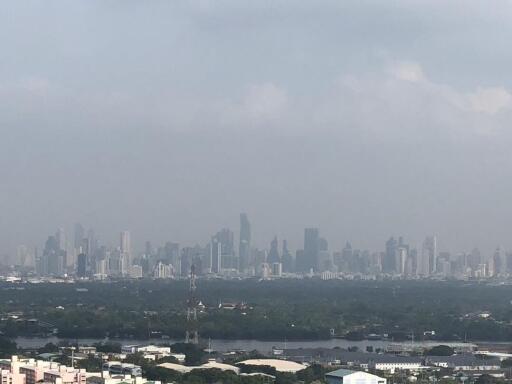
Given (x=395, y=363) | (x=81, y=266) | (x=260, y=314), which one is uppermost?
(x=81, y=266)

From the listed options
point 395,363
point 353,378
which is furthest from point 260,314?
point 353,378

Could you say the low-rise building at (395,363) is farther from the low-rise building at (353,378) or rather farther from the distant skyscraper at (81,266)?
the distant skyscraper at (81,266)

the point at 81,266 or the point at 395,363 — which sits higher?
the point at 81,266

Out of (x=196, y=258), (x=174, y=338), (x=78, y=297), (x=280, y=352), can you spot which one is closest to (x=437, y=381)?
(x=280, y=352)

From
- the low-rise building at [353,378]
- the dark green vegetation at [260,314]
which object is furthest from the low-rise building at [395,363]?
the dark green vegetation at [260,314]

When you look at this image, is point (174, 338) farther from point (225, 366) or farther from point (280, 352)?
point (225, 366)

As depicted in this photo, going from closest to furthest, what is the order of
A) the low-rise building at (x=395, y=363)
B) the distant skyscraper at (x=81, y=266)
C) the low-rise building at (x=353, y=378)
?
the low-rise building at (x=353, y=378) < the low-rise building at (x=395, y=363) < the distant skyscraper at (x=81, y=266)

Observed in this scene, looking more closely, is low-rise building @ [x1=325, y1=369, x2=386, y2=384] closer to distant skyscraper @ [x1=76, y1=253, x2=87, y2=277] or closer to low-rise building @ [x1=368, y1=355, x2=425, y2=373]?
low-rise building @ [x1=368, y1=355, x2=425, y2=373]


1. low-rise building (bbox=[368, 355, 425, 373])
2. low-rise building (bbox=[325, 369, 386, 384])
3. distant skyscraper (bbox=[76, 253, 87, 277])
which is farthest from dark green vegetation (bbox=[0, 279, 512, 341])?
distant skyscraper (bbox=[76, 253, 87, 277])

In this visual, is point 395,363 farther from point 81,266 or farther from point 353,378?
point 81,266
